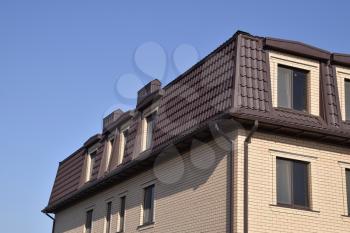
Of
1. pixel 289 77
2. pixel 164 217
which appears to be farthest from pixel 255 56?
pixel 164 217

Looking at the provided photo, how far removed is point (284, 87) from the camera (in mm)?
17453

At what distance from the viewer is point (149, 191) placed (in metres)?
21.0

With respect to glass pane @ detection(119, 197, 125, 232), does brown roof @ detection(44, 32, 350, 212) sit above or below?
above

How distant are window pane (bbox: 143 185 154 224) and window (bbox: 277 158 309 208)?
5.62 metres

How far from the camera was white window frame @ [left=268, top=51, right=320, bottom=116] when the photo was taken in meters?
17.4

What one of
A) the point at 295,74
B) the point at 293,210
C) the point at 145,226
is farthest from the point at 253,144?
the point at 145,226

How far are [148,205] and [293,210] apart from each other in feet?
20.9

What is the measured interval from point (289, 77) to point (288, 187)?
3435 millimetres

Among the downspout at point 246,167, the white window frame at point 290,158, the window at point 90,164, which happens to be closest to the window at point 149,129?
the window at point 90,164

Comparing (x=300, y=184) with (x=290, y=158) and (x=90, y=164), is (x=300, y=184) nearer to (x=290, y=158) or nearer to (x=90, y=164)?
(x=290, y=158)

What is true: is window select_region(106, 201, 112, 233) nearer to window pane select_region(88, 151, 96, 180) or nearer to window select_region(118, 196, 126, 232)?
window select_region(118, 196, 126, 232)

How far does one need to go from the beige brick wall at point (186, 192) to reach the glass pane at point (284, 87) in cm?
225

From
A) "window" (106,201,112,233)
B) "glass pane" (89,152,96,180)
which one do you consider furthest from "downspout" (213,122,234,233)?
"glass pane" (89,152,96,180)

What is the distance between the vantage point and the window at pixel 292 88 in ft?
56.7
